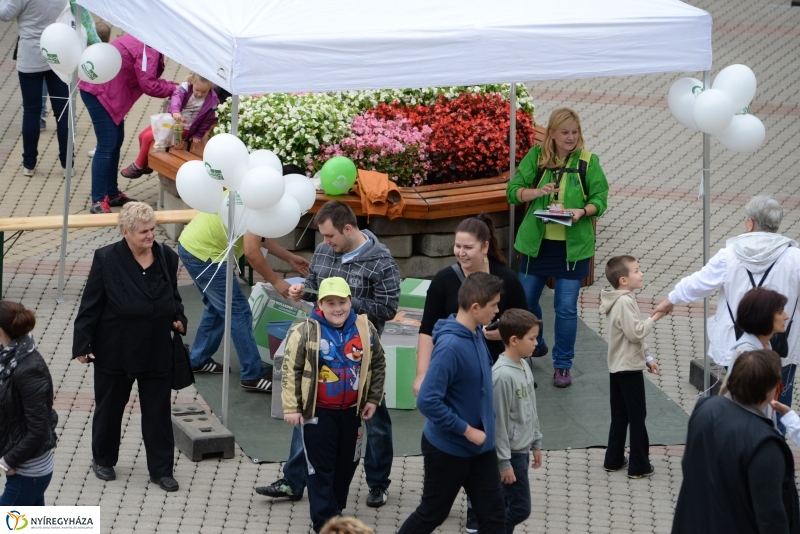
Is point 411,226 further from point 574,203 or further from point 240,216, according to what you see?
point 240,216

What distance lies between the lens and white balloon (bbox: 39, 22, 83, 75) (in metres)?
8.59

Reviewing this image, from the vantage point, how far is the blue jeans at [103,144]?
10.6 m

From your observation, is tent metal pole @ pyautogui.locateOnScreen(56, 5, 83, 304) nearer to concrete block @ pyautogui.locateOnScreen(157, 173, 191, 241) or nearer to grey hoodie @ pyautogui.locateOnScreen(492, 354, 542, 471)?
concrete block @ pyautogui.locateOnScreen(157, 173, 191, 241)

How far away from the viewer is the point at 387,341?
7.76 meters

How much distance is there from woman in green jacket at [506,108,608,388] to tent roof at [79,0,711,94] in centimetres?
107

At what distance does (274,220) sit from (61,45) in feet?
9.48

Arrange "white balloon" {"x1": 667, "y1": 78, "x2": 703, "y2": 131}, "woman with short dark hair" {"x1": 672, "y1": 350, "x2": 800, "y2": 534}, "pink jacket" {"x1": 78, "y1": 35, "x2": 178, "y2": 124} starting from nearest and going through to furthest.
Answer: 1. "woman with short dark hair" {"x1": 672, "y1": 350, "x2": 800, "y2": 534}
2. "white balloon" {"x1": 667, "y1": 78, "x2": 703, "y2": 131}
3. "pink jacket" {"x1": 78, "y1": 35, "x2": 178, "y2": 124}

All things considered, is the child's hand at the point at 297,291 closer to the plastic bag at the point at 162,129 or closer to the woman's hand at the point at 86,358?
the woman's hand at the point at 86,358

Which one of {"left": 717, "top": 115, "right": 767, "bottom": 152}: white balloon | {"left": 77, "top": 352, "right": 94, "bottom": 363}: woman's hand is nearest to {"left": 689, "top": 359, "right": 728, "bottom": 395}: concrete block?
{"left": 717, "top": 115, "right": 767, "bottom": 152}: white balloon

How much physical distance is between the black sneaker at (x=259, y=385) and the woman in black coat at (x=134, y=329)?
1.35 meters

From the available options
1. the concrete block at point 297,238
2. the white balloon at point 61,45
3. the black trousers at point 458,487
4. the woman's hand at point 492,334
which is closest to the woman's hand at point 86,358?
the black trousers at point 458,487

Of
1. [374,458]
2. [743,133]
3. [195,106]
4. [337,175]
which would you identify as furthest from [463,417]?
[195,106]

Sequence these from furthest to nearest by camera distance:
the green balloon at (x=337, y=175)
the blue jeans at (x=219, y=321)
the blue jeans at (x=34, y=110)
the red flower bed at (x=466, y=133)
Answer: the blue jeans at (x=34, y=110) → the red flower bed at (x=466, y=133) → the green balloon at (x=337, y=175) → the blue jeans at (x=219, y=321)

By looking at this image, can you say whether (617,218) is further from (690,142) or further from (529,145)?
(690,142)
